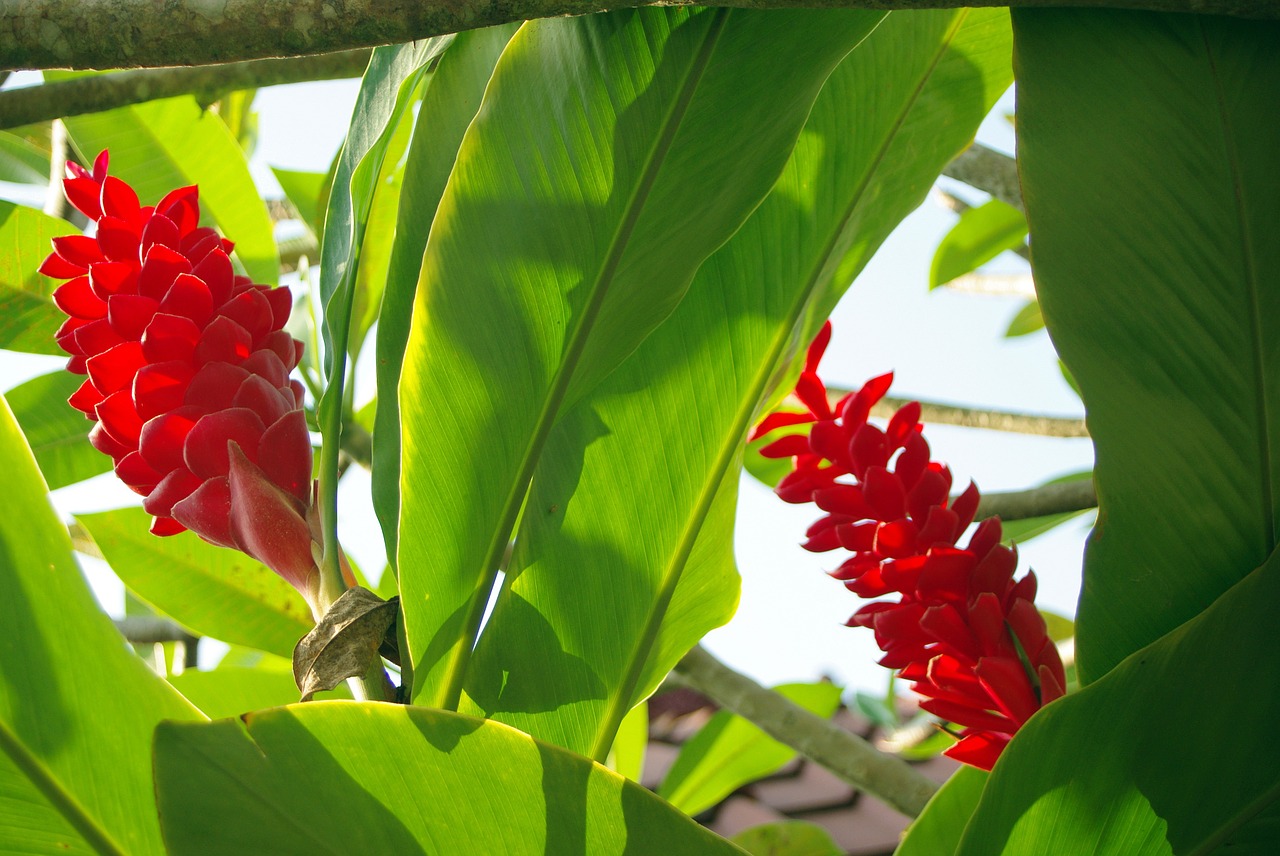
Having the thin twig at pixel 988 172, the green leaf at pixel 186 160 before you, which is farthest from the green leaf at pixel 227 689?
the thin twig at pixel 988 172

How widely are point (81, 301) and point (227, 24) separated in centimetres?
32

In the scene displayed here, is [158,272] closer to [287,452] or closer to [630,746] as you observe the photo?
[287,452]

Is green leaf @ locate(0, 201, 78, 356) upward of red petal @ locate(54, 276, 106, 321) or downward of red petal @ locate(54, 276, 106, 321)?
upward

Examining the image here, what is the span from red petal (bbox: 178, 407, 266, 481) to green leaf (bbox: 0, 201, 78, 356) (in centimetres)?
72

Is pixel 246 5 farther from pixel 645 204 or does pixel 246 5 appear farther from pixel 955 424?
pixel 955 424

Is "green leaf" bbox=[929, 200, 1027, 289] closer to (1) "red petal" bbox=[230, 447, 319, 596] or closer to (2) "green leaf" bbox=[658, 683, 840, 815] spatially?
(2) "green leaf" bbox=[658, 683, 840, 815]

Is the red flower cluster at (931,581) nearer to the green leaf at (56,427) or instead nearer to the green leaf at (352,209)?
the green leaf at (352,209)

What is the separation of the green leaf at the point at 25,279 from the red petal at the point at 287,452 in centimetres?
73

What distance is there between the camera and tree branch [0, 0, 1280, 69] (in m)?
0.61

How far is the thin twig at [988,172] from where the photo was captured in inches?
68.5

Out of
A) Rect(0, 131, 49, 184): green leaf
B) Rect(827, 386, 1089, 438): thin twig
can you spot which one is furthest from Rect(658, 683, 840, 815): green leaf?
Rect(0, 131, 49, 184): green leaf

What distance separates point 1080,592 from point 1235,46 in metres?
0.40

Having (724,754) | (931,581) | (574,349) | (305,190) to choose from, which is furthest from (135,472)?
(724,754)

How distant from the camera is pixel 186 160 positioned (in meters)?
1.62
